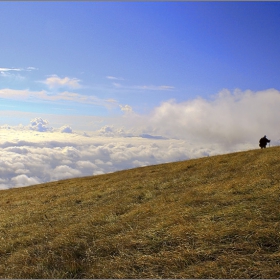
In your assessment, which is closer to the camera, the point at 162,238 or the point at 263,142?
the point at 162,238

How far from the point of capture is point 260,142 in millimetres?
31328

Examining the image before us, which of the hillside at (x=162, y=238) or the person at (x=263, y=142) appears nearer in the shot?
the hillside at (x=162, y=238)

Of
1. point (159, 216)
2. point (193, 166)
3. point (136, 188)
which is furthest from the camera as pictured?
point (193, 166)

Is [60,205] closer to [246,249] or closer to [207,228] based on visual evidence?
[207,228]

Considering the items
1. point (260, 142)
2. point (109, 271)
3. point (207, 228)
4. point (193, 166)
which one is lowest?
point (109, 271)

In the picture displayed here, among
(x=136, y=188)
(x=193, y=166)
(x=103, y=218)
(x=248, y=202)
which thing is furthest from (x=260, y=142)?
(x=103, y=218)

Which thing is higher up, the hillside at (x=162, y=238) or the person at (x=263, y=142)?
the person at (x=263, y=142)

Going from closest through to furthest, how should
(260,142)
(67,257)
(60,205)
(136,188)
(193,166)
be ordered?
(67,257)
(60,205)
(136,188)
(193,166)
(260,142)

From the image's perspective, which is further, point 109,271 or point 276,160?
point 276,160

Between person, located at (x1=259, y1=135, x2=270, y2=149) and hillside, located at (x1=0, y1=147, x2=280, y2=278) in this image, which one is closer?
hillside, located at (x1=0, y1=147, x2=280, y2=278)

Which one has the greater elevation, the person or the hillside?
the person

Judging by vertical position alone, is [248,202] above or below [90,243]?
above

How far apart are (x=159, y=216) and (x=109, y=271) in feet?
14.5

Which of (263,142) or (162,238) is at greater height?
(263,142)
